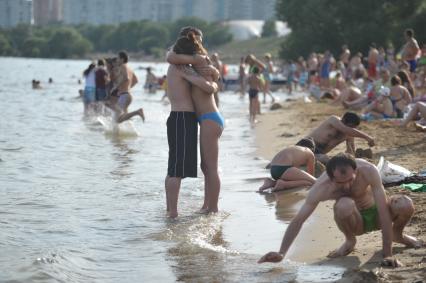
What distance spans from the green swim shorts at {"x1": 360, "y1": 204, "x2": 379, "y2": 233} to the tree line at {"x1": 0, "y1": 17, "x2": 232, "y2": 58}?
126797 millimetres

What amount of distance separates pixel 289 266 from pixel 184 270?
0.72 metres

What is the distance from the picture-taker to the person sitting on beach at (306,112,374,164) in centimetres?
→ 959

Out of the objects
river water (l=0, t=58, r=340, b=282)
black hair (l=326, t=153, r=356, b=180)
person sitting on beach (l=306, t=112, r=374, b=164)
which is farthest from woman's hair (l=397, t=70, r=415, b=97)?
black hair (l=326, t=153, r=356, b=180)

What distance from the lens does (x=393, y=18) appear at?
40.1 metres

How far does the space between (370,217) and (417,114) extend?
24.7ft

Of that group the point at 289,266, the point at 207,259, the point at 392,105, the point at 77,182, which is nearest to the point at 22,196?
the point at 77,182

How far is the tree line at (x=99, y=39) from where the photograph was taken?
13800 cm

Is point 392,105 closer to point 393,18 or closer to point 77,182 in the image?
point 77,182

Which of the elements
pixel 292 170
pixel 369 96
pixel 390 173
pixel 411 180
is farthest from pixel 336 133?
pixel 369 96

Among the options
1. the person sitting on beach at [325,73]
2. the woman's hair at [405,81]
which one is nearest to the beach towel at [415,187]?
the woman's hair at [405,81]

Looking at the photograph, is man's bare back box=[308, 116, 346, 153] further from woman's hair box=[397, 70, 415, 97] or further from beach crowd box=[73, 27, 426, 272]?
woman's hair box=[397, 70, 415, 97]

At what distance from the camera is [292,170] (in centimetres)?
881

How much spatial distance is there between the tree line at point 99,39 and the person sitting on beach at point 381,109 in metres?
117

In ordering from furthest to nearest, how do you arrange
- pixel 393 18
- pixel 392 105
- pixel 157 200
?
pixel 393 18 → pixel 392 105 → pixel 157 200
